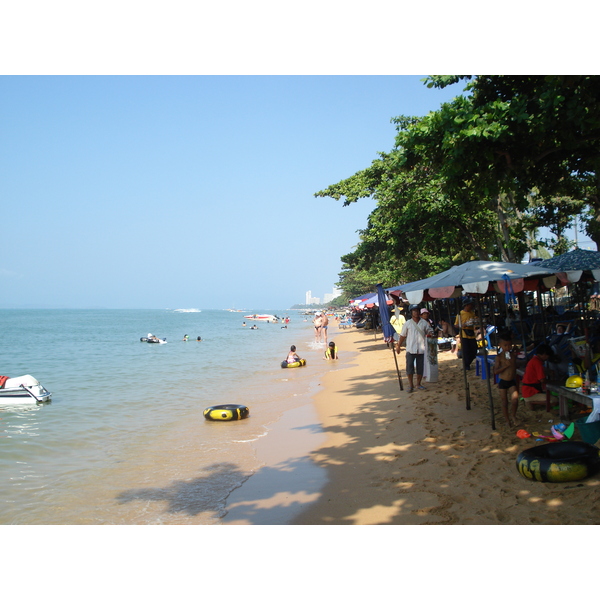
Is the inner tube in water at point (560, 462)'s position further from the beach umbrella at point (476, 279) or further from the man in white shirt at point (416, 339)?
the man in white shirt at point (416, 339)

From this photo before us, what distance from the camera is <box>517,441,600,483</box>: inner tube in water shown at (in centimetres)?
461

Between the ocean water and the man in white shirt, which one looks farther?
the man in white shirt

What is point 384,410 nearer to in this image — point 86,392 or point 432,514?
point 432,514

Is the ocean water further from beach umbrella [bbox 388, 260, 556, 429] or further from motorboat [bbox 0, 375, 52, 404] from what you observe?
beach umbrella [bbox 388, 260, 556, 429]

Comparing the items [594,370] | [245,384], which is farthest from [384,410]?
[245,384]

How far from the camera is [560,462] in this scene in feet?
15.3

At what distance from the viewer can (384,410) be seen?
910cm

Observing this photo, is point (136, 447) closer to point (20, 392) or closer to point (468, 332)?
point (20, 392)

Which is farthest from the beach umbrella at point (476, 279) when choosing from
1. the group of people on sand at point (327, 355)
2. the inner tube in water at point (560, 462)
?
the group of people on sand at point (327, 355)

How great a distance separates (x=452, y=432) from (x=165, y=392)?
10.0 m

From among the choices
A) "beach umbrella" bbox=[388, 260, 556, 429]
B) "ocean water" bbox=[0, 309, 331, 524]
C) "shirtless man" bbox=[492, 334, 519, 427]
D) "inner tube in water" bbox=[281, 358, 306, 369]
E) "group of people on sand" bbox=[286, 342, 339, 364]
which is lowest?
"ocean water" bbox=[0, 309, 331, 524]

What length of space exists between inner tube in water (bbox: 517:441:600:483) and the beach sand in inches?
3.0

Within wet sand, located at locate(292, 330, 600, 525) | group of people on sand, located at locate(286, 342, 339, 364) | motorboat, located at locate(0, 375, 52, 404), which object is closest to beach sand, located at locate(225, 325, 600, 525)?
wet sand, located at locate(292, 330, 600, 525)

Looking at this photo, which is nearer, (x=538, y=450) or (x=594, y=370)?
(x=538, y=450)
